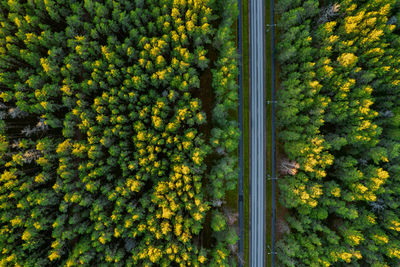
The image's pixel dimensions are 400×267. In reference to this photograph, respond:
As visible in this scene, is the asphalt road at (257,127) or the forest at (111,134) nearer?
the forest at (111,134)

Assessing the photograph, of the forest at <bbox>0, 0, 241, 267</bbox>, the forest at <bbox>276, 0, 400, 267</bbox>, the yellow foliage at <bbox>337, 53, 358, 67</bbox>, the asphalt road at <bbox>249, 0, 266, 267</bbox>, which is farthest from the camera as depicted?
the asphalt road at <bbox>249, 0, 266, 267</bbox>

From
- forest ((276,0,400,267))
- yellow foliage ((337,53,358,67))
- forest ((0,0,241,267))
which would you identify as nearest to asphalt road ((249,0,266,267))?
forest ((276,0,400,267))

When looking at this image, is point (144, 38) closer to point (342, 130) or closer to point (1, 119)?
point (1, 119)

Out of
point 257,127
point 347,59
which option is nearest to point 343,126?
point 347,59

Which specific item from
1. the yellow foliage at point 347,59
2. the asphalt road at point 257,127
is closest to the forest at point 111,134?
the yellow foliage at point 347,59

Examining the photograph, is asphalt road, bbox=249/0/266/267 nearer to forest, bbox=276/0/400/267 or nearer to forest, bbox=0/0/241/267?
forest, bbox=276/0/400/267

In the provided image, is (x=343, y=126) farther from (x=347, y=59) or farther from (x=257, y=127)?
(x=257, y=127)

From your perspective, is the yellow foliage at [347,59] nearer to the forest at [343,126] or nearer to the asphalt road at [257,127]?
the forest at [343,126]

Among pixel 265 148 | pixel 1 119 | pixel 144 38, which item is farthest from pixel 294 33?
pixel 1 119
